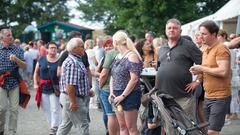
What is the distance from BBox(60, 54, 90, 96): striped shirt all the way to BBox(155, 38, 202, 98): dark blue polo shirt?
1185mm

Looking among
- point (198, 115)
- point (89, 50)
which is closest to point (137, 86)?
point (198, 115)

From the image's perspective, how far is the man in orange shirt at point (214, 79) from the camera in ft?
19.0

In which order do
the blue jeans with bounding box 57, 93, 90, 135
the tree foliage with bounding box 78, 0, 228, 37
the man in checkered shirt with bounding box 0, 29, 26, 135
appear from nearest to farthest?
1. the blue jeans with bounding box 57, 93, 90, 135
2. the man in checkered shirt with bounding box 0, 29, 26, 135
3. the tree foliage with bounding box 78, 0, 228, 37

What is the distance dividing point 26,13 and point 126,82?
45.1 metres

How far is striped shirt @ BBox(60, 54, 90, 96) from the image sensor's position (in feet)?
21.9

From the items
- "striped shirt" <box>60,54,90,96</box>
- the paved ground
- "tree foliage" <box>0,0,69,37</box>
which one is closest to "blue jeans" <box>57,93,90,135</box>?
"striped shirt" <box>60,54,90,96</box>

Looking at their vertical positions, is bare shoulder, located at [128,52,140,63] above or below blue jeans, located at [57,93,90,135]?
above

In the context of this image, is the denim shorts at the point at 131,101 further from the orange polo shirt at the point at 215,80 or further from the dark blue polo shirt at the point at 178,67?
the orange polo shirt at the point at 215,80

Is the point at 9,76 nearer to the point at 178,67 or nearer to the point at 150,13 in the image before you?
the point at 178,67

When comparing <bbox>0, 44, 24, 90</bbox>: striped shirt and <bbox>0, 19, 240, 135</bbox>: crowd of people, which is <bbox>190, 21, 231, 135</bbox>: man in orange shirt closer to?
<bbox>0, 19, 240, 135</bbox>: crowd of people

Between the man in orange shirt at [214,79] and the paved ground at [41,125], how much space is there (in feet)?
10.2

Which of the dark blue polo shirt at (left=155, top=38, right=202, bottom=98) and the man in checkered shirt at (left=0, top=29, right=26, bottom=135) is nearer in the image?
the dark blue polo shirt at (left=155, top=38, right=202, bottom=98)

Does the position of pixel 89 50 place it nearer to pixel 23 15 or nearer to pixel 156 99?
pixel 156 99

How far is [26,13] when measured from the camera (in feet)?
165
